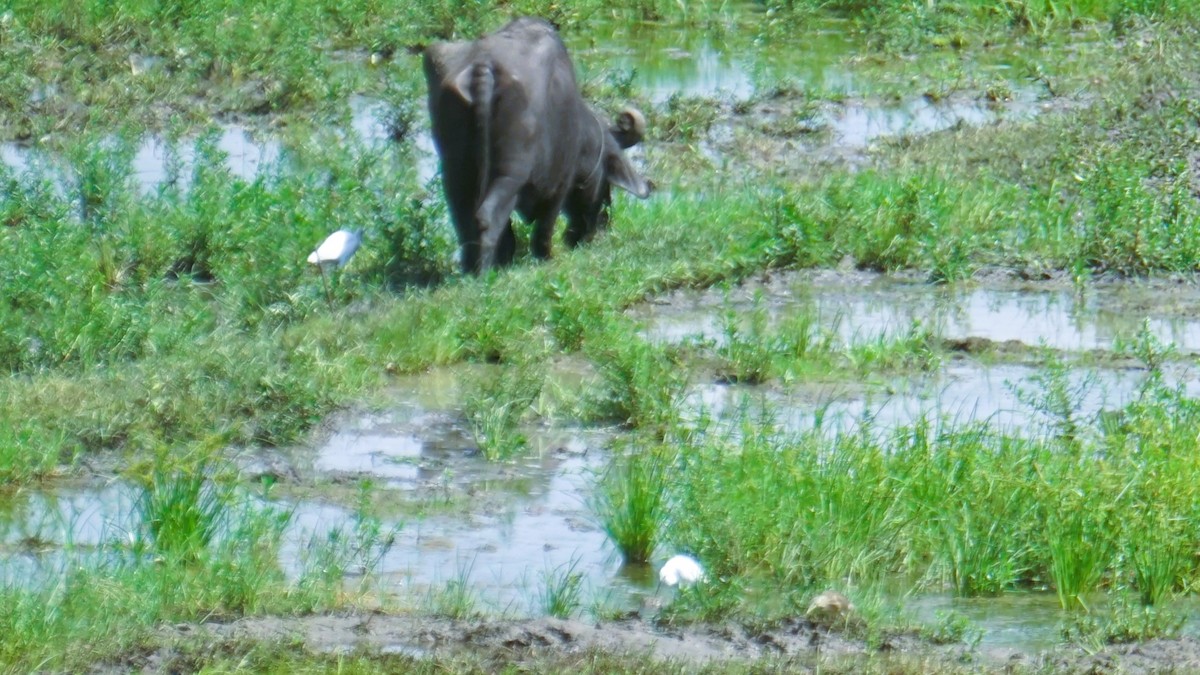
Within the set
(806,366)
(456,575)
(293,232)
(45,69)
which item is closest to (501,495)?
(456,575)

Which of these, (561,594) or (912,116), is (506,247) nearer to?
(912,116)

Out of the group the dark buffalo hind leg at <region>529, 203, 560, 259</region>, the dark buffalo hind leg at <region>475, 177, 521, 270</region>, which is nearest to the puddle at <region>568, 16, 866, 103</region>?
the dark buffalo hind leg at <region>529, 203, 560, 259</region>

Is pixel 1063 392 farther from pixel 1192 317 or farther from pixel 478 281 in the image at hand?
pixel 478 281

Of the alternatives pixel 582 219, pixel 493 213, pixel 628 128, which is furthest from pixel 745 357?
pixel 628 128

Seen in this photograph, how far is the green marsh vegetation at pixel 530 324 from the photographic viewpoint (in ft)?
16.8

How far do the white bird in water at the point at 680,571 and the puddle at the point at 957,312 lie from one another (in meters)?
2.60

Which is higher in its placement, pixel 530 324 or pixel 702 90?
pixel 530 324

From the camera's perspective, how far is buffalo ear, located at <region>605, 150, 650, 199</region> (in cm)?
946

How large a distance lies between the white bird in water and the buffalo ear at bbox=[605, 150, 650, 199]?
176 inches

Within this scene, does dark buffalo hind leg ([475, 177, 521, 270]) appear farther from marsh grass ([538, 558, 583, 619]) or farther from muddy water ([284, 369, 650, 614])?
marsh grass ([538, 558, 583, 619])

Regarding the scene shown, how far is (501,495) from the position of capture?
235 inches

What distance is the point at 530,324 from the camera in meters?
7.51

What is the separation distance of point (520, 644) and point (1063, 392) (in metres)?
2.74

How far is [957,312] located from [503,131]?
6.68 ft
